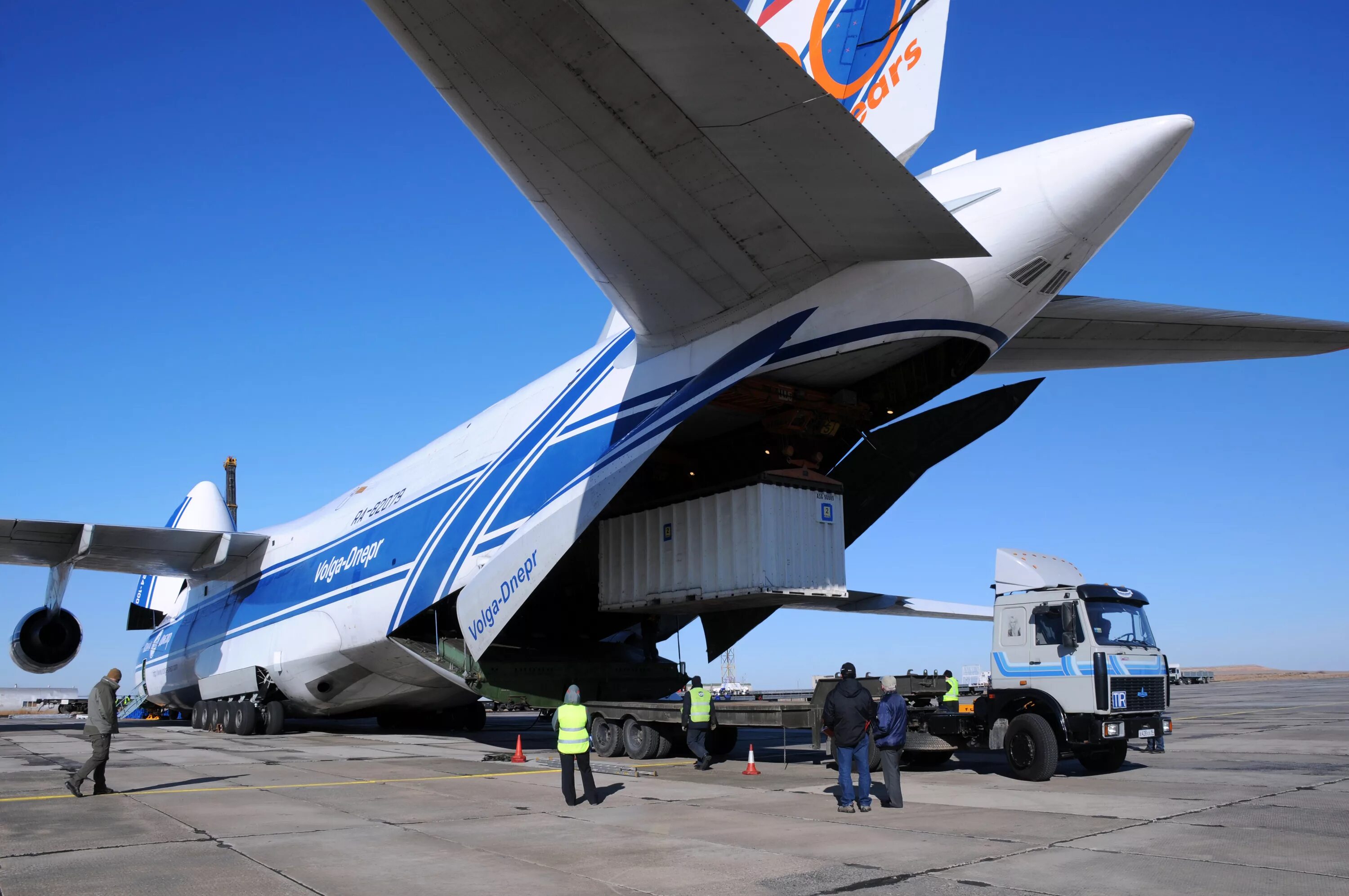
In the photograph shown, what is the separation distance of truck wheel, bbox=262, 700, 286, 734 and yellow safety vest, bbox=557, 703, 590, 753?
14.5 meters

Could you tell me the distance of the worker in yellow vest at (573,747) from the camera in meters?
9.81

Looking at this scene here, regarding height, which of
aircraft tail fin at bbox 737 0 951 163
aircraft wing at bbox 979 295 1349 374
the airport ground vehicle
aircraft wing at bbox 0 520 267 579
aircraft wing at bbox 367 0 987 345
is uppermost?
aircraft tail fin at bbox 737 0 951 163

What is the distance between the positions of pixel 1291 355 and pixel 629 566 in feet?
31.8

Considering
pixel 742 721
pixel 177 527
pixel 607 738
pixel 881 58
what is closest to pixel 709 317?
pixel 881 58

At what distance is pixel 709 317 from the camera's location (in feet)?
43.7

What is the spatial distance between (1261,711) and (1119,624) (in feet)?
63.5

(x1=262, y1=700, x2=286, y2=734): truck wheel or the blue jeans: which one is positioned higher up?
the blue jeans

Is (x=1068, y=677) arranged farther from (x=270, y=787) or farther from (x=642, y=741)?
(x=270, y=787)

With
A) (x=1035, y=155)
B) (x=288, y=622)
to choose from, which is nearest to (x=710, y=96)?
(x=1035, y=155)

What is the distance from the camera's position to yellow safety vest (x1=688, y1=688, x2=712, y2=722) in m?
13.2

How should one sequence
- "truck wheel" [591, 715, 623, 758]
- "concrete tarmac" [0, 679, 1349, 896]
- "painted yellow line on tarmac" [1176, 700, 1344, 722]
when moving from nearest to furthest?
"concrete tarmac" [0, 679, 1349, 896]
"truck wheel" [591, 715, 623, 758]
"painted yellow line on tarmac" [1176, 700, 1344, 722]

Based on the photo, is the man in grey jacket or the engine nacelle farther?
the engine nacelle

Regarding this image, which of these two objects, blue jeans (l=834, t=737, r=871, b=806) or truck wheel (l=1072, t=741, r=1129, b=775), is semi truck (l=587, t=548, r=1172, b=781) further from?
blue jeans (l=834, t=737, r=871, b=806)

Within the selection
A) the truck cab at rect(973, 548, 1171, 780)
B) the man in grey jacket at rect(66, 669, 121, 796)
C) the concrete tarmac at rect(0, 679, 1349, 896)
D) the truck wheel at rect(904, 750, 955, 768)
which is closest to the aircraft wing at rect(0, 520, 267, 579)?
the concrete tarmac at rect(0, 679, 1349, 896)
